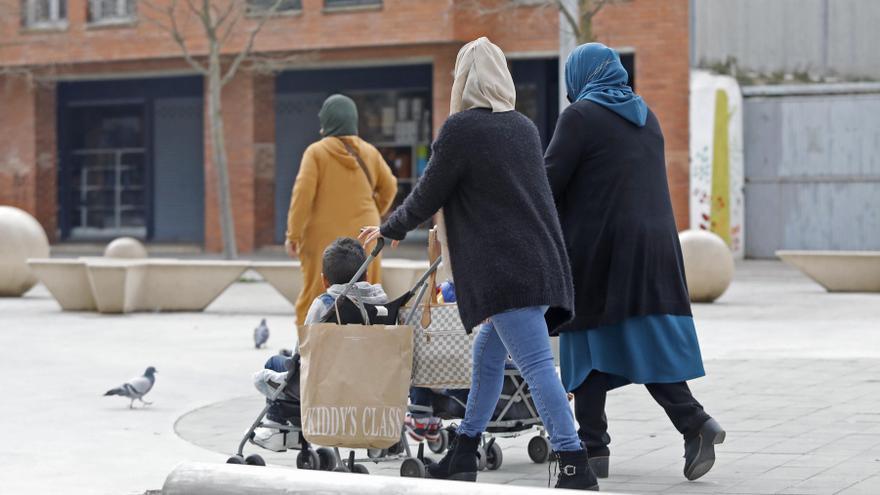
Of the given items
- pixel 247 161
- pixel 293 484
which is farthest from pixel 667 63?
pixel 293 484

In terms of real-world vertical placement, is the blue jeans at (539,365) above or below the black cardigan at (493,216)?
below

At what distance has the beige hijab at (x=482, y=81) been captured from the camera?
6.11 metres

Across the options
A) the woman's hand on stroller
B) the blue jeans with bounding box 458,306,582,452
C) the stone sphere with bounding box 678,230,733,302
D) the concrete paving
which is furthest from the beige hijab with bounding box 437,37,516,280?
the stone sphere with bounding box 678,230,733,302

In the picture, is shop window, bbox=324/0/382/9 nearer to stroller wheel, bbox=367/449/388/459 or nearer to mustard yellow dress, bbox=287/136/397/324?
mustard yellow dress, bbox=287/136/397/324

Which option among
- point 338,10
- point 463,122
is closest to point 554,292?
point 463,122

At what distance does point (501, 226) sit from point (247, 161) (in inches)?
1193

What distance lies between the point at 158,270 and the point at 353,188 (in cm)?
854

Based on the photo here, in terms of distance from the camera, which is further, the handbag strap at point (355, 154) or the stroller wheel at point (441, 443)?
the handbag strap at point (355, 154)

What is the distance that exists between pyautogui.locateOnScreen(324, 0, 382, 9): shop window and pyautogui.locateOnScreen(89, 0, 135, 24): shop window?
17.1ft

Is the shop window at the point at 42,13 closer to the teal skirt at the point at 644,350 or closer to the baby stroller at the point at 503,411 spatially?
the baby stroller at the point at 503,411

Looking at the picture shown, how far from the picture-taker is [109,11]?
35.8 meters

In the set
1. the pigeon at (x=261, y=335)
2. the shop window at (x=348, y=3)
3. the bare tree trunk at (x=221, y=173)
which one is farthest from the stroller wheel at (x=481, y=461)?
the shop window at (x=348, y=3)

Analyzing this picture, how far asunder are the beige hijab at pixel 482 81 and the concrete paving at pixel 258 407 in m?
1.63

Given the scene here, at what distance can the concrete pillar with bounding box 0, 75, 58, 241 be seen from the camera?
1505 inches
